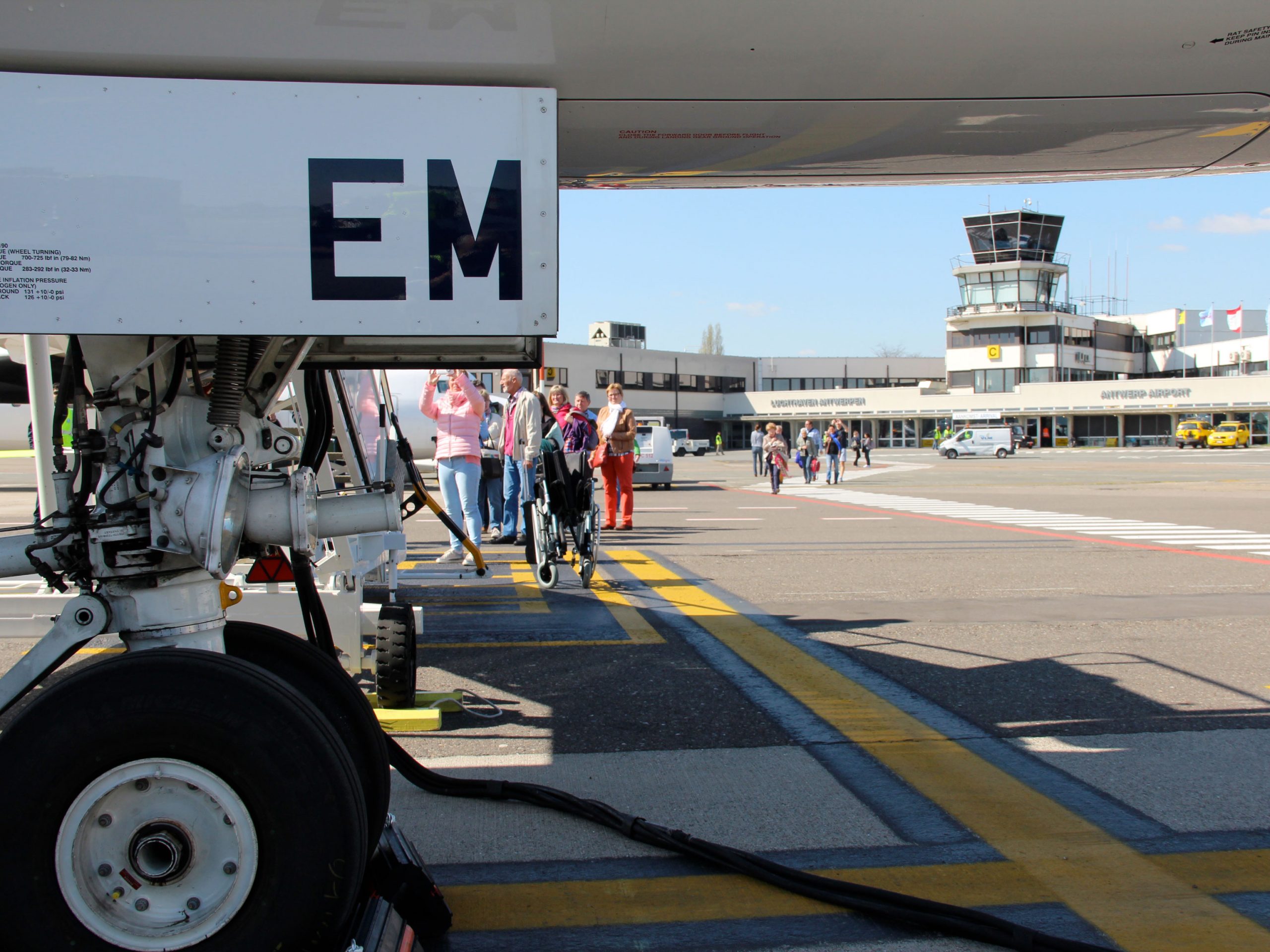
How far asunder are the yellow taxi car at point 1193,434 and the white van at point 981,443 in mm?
13329

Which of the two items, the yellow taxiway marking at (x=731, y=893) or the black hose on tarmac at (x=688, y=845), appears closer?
the black hose on tarmac at (x=688, y=845)

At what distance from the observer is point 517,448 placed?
30.9 feet

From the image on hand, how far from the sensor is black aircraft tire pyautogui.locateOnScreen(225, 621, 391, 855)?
259 cm

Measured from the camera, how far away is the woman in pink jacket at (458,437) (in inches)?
320

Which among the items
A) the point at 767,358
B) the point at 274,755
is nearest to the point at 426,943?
the point at 274,755

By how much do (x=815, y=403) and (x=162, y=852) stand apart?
256 feet

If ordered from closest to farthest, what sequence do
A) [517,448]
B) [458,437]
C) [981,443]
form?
[458,437]
[517,448]
[981,443]

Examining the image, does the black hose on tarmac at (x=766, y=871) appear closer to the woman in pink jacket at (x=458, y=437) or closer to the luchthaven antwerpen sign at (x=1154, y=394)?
the woman in pink jacket at (x=458, y=437)

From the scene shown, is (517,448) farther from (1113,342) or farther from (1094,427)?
(1113,342)

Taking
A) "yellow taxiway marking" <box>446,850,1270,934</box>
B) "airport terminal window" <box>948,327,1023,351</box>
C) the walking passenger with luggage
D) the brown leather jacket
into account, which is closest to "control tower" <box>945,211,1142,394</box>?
"airport terminal window" <box>948,327,1023,351</box>

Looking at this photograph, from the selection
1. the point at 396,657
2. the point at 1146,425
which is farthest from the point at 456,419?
the point at 1146,425

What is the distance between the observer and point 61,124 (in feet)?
7.55

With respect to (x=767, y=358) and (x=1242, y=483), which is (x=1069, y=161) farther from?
(x=767, y=358)

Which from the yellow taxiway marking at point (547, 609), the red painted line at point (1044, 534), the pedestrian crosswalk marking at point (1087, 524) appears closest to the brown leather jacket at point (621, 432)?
the yellow taxiway marking at point (547, 609)
